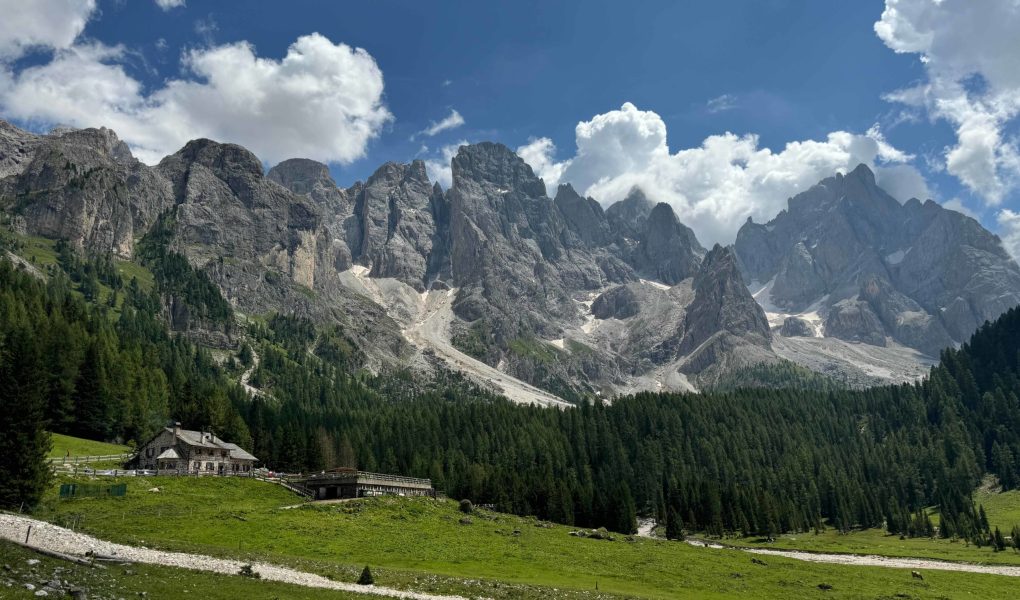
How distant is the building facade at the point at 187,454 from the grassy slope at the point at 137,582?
55.0 metres

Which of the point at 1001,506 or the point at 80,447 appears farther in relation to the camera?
the point at 1001,506

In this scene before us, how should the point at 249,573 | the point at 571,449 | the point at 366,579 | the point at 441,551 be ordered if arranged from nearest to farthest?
the point at 249,573, the point at 366,579, the point at 441,551, the point at 571,449

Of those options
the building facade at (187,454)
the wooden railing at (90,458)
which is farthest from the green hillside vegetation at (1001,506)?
the wooden railing at (90,458)

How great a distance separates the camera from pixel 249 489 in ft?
277

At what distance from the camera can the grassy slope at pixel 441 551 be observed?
51.5m

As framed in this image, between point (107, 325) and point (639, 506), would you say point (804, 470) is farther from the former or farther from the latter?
point (107, 325)

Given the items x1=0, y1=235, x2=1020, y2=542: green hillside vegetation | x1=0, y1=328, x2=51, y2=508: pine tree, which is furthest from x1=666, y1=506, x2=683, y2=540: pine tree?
x1=0, y1=328, x2=51, y2=508: pine tree

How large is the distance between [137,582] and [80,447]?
7132 cm

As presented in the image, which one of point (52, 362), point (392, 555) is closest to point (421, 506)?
point (392, 555)

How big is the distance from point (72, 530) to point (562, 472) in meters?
124

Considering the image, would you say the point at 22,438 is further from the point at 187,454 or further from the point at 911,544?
the point at 911,544

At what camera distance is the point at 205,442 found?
102500 mm

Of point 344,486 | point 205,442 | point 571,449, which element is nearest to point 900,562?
point 344,486

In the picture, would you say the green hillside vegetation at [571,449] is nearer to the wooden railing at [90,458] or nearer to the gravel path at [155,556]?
the wooden railing at [90,458]
